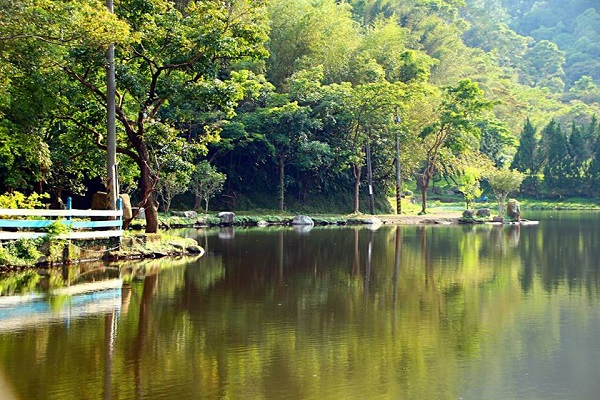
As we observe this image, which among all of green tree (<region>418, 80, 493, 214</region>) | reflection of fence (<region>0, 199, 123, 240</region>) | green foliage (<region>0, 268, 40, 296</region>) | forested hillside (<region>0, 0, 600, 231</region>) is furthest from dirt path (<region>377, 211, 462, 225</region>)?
green foliage (<region>0, 268, 40, 296</region>)

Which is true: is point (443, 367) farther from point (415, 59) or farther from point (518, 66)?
point (518, 66)

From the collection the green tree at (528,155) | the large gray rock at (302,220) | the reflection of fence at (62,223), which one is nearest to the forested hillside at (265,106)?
the green tree at (528,155)

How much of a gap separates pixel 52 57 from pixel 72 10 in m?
2.44

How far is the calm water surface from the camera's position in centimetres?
718

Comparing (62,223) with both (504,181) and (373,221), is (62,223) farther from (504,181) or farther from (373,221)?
(504,181)

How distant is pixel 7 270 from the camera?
15164 millimetres

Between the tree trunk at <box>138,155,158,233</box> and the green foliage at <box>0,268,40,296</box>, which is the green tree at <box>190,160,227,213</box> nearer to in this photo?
the tree trunk at <box>138,155,158,233</box>

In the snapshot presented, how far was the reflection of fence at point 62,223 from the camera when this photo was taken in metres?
15.6

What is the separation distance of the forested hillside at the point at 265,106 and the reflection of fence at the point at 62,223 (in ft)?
5.63

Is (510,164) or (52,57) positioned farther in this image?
(510,164)

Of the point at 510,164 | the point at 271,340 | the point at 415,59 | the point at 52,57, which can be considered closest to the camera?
the point at 271,340

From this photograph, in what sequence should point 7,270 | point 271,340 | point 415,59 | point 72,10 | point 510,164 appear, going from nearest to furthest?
point 271,340 → point 7,270 → point 72,10 → point 415,59 → point 510,164

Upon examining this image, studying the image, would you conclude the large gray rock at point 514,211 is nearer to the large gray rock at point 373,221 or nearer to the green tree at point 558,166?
the large gray rock at point 373,221

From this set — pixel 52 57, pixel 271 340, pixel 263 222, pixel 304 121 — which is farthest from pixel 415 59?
pixel 271 340
